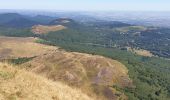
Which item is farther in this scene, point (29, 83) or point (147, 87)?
point (147, 87)

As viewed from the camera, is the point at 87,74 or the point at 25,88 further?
the point at 87,74

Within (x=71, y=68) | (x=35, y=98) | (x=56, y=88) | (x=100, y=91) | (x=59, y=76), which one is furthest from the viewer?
(x=71, y=68)

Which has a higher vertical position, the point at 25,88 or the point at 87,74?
the point at 25,88

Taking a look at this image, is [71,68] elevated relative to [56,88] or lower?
lower

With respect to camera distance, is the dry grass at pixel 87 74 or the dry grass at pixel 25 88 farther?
the dry grass at pixel 87 74

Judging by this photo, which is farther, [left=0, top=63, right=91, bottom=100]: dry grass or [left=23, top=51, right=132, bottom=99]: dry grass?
[left=23, top=51, right=132, bottom=99]: dry grass

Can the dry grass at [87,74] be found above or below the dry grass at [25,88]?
below

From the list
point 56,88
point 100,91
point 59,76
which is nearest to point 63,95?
point 56,88

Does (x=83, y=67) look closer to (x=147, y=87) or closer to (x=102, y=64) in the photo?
(x=102, y=64)
